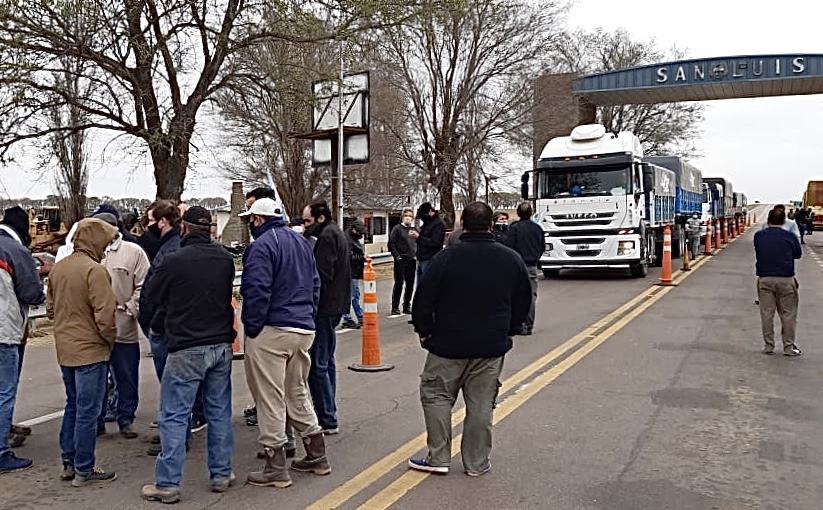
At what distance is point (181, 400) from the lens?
207 inches

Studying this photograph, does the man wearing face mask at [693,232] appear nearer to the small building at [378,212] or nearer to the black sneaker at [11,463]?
the small building at [378,212]

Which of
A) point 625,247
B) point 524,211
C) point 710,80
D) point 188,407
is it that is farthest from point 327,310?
point 710,80

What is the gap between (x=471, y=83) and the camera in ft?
113

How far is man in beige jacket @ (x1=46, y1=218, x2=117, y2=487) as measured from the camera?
5.53m

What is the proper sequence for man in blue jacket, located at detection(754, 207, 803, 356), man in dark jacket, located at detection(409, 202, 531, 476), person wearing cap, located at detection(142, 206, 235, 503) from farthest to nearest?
man in blue jacket, located at detection(754, 207, 803, 356)
man in dark jacket, located at detection(409, 202, 531, 476)
person wearing cap, located at detection(142, 206, 235, 503)

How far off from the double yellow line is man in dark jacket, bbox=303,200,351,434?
2.50ft

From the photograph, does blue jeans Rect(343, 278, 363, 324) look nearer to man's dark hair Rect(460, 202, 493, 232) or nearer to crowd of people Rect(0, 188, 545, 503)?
crowd of people Rect(0, 188, 545, 503)

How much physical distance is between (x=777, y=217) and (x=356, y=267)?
19.8ft

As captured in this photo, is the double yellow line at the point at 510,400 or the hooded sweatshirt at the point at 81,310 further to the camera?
the hooded sweatshirt at the point at 81,310

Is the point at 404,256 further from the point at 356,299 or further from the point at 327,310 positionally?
the point at 327,310

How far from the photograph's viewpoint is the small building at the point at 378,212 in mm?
44469

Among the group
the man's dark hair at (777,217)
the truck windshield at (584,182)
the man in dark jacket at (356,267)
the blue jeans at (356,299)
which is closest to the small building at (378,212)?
the truck windshield at (584,182)

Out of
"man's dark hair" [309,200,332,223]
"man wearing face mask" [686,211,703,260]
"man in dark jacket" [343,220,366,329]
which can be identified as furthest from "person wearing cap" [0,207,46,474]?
"man wearing face mask" [686,211,703,260]

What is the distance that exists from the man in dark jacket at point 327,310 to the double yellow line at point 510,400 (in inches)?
30.0
